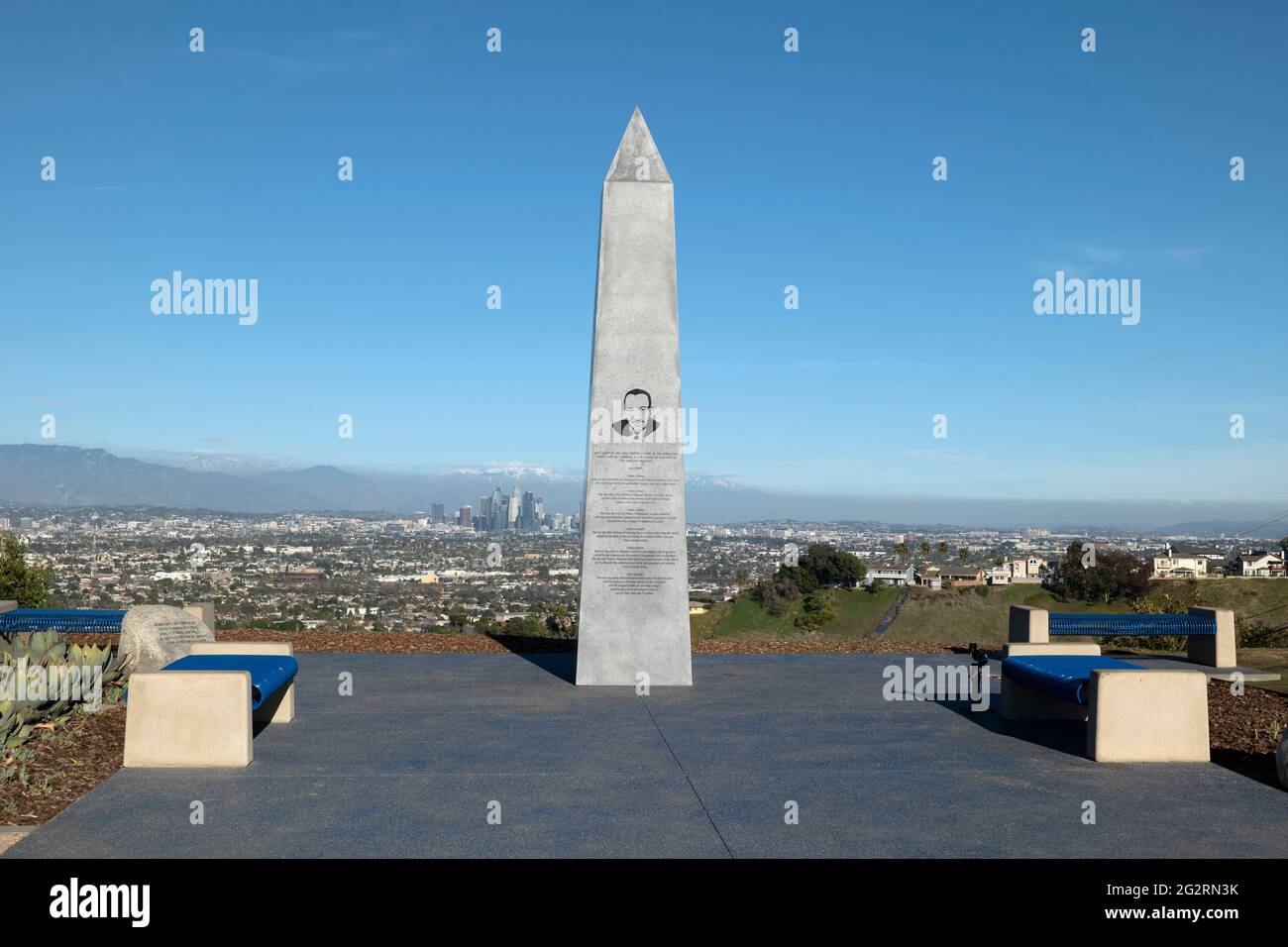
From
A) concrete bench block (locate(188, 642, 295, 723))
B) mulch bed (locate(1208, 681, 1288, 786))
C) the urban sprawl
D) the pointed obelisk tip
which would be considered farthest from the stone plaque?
mulch bed (locate(1208, 681, 1288, 786))

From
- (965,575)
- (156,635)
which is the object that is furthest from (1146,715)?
(965,575)

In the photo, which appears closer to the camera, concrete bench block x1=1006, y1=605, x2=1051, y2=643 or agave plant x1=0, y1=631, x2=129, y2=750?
agave plant x1=0, y1=631, x2=129, y2=750

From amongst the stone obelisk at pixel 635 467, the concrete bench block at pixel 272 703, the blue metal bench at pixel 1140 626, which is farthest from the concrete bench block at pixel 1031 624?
the concrete bench block at pixel 272 703

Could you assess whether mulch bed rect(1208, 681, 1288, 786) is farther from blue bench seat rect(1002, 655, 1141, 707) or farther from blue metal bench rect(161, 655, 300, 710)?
blue metal bench rect(161, 655, 300, 710)

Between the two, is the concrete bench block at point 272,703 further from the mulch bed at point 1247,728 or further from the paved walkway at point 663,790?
the mulch bed at point 1247,728

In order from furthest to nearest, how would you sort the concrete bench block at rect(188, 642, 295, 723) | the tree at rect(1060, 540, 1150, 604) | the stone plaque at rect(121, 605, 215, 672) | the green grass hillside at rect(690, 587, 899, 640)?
the green grass hillside at rect(690, 587, 899, 640) < the tree at rect(1060, 540, 1150, 604) < the stone plaque at rect(121, 605, 215, 672) < the concrete bench block at rect(188, 642, 295, 723)

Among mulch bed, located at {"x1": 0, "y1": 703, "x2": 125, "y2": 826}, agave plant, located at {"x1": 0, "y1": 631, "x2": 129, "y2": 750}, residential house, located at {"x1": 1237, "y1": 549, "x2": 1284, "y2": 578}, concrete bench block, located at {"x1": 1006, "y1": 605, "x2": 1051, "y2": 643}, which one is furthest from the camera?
residential house, located at {"x1": 1237, "y1": 549, "x2": 1284, "y2": 578}
